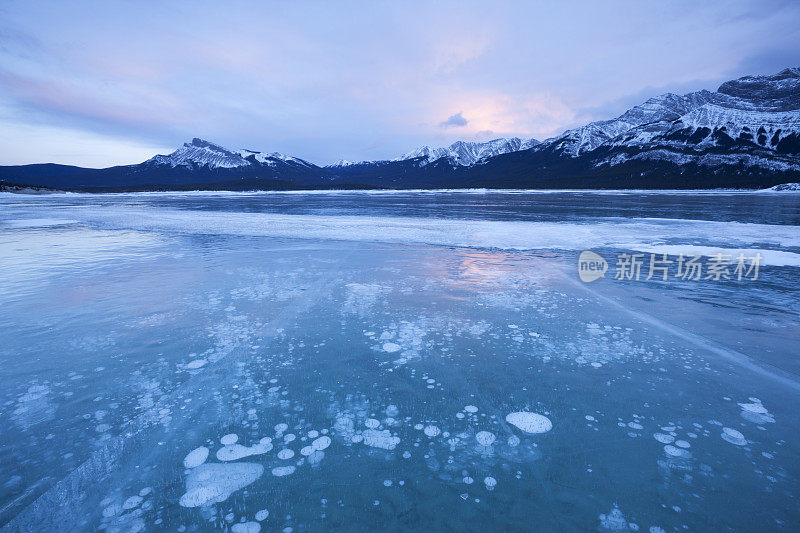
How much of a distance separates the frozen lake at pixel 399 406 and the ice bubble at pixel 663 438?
0.02 m

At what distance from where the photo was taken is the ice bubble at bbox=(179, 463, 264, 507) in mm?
2824

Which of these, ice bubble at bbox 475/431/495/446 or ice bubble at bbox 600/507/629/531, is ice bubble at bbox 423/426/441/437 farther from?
ice bubble at bbox 600/507/629/531

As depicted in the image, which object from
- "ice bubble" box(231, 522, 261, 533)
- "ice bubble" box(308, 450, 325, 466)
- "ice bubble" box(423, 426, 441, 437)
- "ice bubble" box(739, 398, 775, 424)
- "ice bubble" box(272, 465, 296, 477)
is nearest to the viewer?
"ice bubble" box(231, 522, 261, 533)

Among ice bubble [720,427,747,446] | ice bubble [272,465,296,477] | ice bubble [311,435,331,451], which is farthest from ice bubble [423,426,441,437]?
ice bubble [720,427,747,446]

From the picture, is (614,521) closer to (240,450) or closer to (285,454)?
(285,454)

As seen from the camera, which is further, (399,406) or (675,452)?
(399,406)

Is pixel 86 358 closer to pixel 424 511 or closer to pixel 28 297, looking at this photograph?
pixel 28 297

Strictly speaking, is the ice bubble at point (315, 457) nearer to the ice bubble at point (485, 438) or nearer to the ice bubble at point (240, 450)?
the ice bubble at point (240, 450)

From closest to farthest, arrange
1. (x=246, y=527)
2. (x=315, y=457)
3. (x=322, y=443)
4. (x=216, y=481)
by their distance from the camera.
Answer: (x=246, y=527) < (x=216, y=481) < (x=315, y=457) < (x=322, y=443)

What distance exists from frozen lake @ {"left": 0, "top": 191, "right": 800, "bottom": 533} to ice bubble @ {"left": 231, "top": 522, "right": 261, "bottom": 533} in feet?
0.06

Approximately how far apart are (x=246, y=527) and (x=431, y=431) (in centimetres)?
165

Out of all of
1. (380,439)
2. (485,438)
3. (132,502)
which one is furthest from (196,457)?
(485,438)

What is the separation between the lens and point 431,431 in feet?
11.6

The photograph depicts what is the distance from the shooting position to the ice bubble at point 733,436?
334 cm
